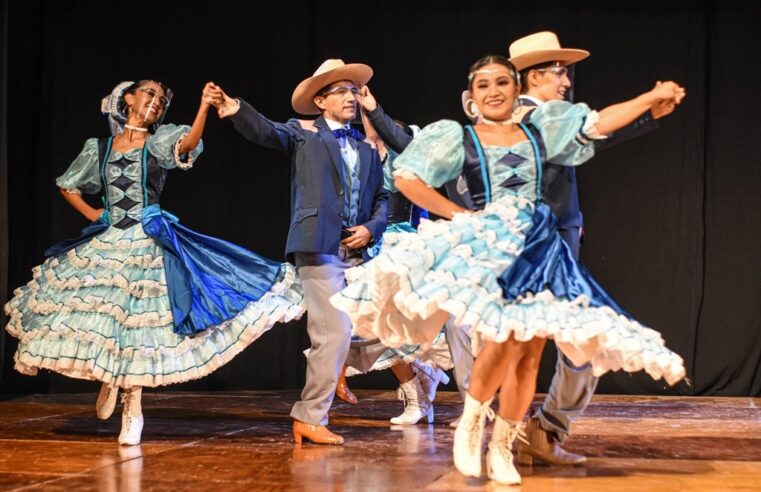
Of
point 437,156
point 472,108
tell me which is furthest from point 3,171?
point 437,156

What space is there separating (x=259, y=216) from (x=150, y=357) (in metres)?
2.85

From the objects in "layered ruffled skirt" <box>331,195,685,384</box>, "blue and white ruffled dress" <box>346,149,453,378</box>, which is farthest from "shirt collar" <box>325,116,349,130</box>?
"layered ruffled skirt" <box>331,195,685,384</box>

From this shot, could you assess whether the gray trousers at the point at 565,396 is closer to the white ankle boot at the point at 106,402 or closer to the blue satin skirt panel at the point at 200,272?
the blue satin skirt panel at the point at 200,272

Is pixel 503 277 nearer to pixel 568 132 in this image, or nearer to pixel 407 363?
pixel 568 132

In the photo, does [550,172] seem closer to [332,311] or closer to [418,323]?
[418,323]

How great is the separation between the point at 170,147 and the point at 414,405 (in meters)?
1.64

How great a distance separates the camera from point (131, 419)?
3969mm

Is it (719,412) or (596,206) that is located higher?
(596,206)

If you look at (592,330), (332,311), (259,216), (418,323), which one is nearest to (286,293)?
(332,311)

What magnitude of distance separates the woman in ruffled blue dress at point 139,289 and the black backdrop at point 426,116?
215 cm

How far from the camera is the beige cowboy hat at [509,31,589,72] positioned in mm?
3752

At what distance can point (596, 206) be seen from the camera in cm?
651

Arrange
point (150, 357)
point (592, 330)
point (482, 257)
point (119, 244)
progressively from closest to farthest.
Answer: point (592, 330)
point (482, 257)
point (150, 357)
point (119, 244)

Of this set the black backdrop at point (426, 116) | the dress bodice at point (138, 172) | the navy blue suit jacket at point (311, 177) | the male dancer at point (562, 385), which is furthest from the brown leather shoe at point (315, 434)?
the black backdrop at point (426, 116)
